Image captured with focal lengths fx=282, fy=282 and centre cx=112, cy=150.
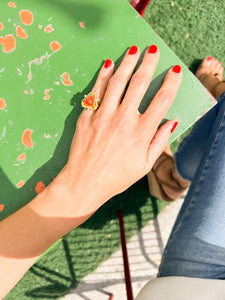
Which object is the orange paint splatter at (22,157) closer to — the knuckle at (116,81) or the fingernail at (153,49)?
the knuckle at (116,81)

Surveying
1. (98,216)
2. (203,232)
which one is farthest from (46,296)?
(203,232)

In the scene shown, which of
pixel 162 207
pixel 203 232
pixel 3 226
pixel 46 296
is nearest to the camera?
pixel 3 226

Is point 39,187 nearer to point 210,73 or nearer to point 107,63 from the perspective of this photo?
point 107,63

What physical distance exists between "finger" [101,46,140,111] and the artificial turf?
104 cm

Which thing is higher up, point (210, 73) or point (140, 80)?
point (140, 80)

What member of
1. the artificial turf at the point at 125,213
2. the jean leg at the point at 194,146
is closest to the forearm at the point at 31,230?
the jean leg at the point at 194,146

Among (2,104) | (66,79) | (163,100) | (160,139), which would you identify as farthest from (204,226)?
(2,104)

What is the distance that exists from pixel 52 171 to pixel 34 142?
0.11 metres

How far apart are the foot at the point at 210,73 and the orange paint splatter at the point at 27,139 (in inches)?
47.3

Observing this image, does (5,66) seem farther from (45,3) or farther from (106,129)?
(106,129)

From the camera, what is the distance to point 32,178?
899mm

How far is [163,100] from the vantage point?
88 centimetres

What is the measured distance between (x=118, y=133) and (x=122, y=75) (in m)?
0.19

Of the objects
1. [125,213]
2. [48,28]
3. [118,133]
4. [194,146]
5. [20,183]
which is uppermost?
[48,28]
